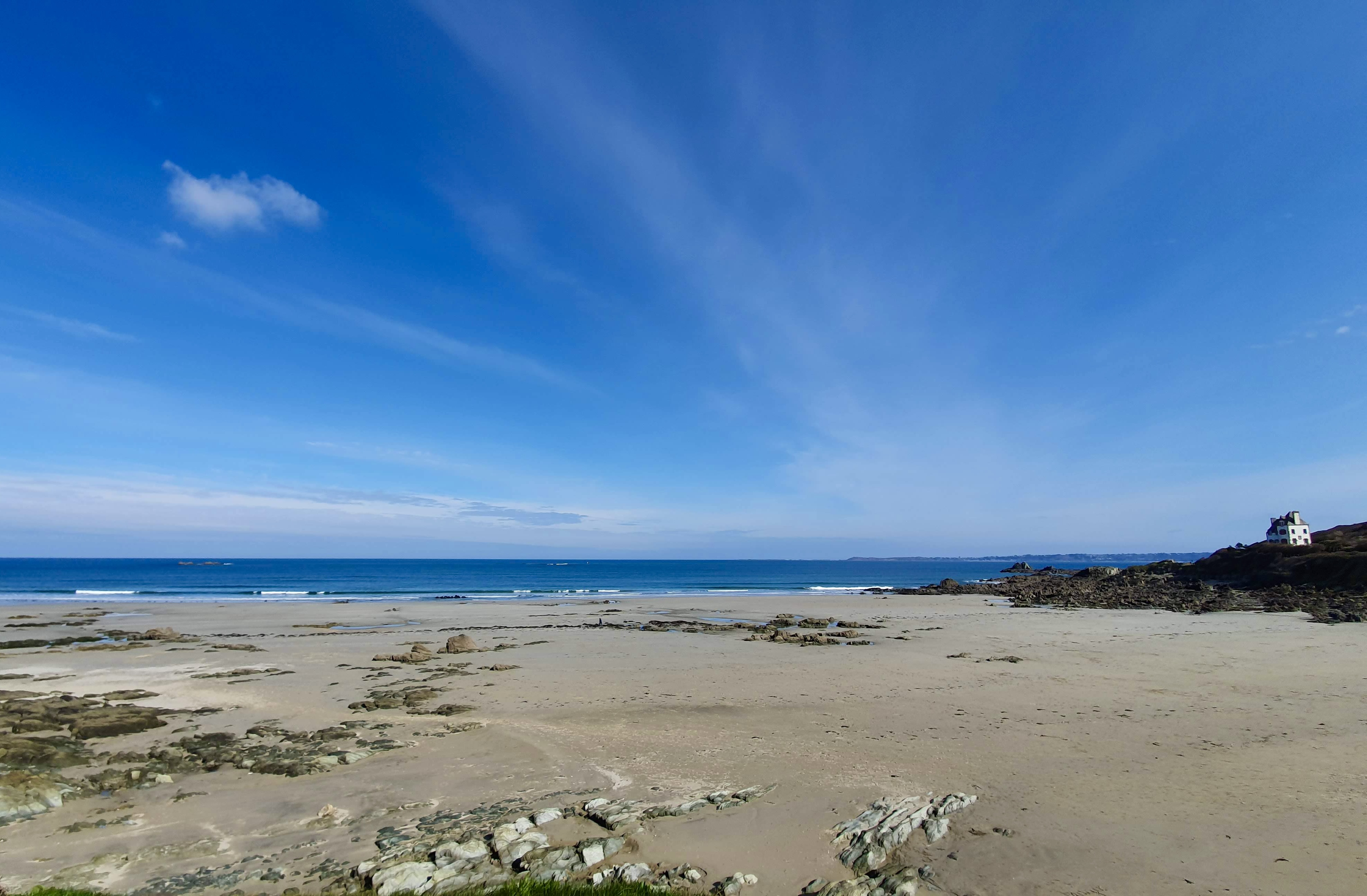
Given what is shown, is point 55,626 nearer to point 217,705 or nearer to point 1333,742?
point 217,705

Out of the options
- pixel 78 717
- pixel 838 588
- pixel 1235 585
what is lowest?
pixel 838 588

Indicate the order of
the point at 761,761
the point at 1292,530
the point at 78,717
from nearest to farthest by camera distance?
1. the point at 761,761
2. the point at 78,717
3. the point at 1292,530

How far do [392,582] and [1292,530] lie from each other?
396 ft

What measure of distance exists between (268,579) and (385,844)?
112 m

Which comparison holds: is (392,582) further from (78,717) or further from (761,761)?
(761,761)

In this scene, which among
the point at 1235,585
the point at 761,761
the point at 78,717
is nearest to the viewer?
the point at 761,761

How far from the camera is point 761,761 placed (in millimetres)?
10797

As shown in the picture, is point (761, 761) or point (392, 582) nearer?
point (761, 761)

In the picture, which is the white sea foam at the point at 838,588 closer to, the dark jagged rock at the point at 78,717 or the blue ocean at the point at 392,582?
the blue ocean at the point at 392,582

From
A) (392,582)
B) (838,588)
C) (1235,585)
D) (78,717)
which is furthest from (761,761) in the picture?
(392,582)

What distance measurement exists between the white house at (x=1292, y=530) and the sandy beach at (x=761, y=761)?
72110 mm

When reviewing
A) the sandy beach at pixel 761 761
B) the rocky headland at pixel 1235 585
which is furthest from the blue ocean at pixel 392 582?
the sandy beach at pixel 761 761

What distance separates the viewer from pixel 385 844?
7.43 metres

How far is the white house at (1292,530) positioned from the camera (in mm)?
76562
